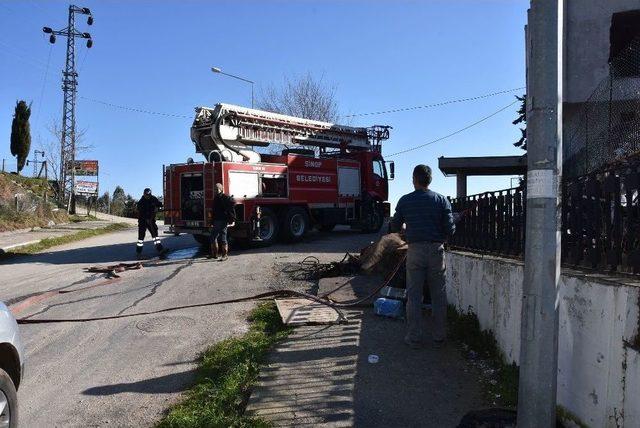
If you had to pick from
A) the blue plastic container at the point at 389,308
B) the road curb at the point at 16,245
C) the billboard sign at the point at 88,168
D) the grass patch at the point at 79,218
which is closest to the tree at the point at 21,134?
the billboard sign at the point at 88,168

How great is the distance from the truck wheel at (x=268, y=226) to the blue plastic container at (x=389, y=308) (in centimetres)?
850

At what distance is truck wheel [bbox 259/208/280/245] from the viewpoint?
49.9 feet

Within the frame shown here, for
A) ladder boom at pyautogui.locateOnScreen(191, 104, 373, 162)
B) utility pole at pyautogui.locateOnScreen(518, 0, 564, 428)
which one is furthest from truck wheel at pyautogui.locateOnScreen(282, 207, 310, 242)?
utility pole at pyautogui.locateOnScreen(518, 0, 564, 428)

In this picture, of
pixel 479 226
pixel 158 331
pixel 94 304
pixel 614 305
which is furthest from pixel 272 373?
Answer: pixel 94 304

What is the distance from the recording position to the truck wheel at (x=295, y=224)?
15.8 metres

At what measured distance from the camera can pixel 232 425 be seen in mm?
3803

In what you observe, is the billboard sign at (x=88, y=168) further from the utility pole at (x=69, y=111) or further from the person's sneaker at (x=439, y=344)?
the person's sneaker at (x=439, y=344)

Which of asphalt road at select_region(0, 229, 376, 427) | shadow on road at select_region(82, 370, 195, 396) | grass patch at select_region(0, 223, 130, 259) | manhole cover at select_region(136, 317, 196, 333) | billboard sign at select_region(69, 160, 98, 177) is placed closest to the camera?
asphalt road at select_region(0, 229, 376, 427)

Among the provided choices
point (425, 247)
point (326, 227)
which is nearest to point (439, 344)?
point (425, 247)

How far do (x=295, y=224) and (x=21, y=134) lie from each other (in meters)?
34.5

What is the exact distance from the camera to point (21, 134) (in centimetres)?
4194

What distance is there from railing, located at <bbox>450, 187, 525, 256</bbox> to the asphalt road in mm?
3141

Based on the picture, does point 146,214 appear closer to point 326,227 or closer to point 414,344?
point 326,227

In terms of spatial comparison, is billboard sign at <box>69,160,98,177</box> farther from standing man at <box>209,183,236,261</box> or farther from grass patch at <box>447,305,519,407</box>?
grass patch at <box>447,305,519,407</box>
